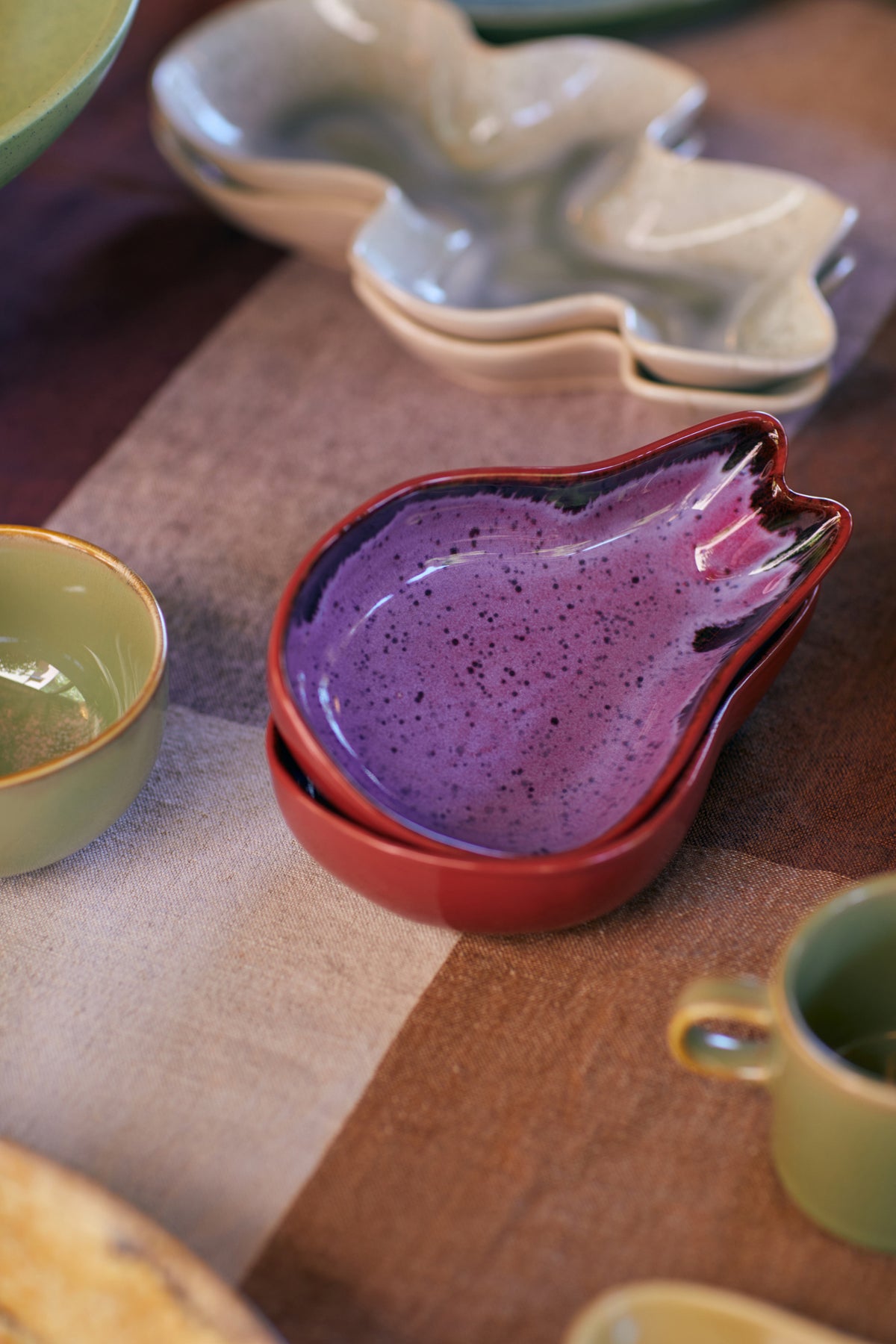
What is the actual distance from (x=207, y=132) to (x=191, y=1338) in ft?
2.43

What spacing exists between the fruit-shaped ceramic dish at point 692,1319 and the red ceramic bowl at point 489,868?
0.41 ft

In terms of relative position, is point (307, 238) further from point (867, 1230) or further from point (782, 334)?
point (867, 1230)

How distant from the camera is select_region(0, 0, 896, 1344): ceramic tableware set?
15.4 inches

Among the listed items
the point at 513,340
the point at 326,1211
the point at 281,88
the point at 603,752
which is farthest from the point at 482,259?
the point at 326,1211

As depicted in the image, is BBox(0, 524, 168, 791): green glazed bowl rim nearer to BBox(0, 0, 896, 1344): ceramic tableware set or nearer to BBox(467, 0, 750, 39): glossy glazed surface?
BBox(0, 0, 896, 1344): ceramic tableware set

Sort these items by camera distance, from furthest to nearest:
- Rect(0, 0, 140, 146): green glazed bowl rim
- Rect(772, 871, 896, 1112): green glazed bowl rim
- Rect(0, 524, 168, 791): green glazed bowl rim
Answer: Rect(0, 0, 140, 146): green glazed bowl rim < Rect(0, 524, 168, 791): green glazed bowl rim < Rect(772, 871, 896, 1112): green glazed bowl rim

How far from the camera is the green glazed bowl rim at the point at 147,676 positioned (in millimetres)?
452

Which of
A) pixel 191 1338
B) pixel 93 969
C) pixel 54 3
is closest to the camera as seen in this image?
pixel 191 1338

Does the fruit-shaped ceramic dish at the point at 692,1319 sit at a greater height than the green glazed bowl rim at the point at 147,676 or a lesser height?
lesser

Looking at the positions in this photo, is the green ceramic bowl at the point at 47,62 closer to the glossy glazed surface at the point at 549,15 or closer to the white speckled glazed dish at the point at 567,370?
the white speckled glazed dish at the point at 567,370

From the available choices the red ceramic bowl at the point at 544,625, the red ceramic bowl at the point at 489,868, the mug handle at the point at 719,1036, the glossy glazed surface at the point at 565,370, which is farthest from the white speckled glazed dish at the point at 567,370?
the mug handle at the point at 719,1036

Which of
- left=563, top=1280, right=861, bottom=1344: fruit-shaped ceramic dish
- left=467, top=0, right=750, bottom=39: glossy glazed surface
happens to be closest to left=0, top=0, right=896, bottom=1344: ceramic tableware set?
left=563, top=1280, right=861, bottom=1344: fruit-shaped ceramic dish

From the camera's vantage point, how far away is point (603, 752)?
19.9 inches

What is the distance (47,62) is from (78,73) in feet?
0.25
